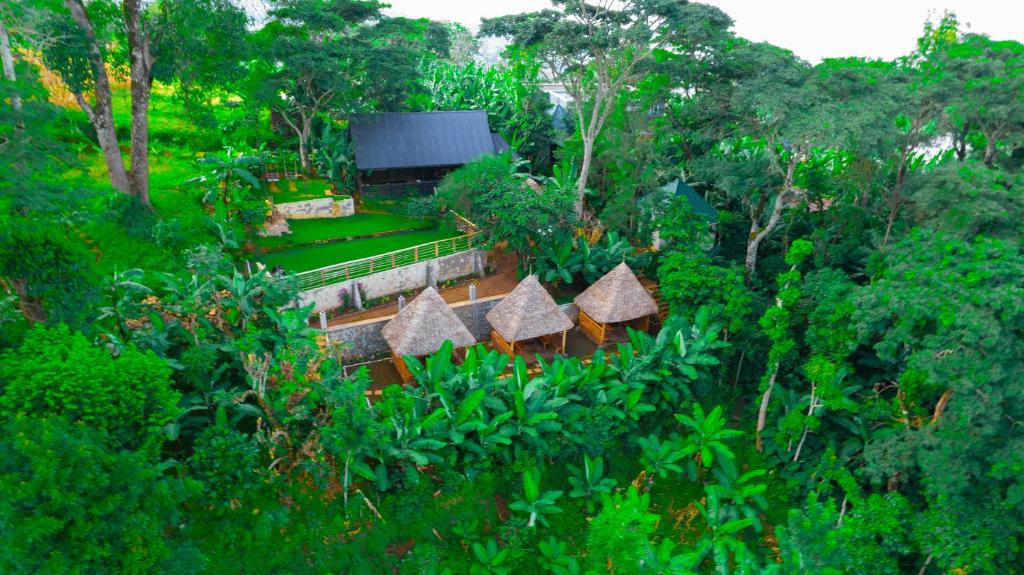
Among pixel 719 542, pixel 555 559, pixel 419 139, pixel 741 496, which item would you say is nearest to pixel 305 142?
pixel 419 139

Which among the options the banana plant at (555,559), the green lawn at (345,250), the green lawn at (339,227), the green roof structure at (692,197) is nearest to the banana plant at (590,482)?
the banana plant at (555,559)

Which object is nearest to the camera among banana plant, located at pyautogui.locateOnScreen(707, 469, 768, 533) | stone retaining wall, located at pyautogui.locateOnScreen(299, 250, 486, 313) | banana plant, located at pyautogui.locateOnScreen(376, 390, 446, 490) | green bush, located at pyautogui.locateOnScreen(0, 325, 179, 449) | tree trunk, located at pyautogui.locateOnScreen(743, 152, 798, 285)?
green bush, located at pyautogui.locateOnScreen(0, 325, 179, 449)

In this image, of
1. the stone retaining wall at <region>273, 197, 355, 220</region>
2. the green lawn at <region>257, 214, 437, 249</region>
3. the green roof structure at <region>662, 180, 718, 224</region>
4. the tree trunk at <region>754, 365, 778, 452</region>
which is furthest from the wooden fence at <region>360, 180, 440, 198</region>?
the tree trunk at <region>754, 365, 778, 452</region>

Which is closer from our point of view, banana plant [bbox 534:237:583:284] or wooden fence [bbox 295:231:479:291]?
wooden fence [bbox 295:231:479:291]

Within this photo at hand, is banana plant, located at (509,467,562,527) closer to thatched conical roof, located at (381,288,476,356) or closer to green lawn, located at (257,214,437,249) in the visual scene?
thatched conical roof, located at (381,288,476,356)

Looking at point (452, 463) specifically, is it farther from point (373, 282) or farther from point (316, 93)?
A: point (316, 93)

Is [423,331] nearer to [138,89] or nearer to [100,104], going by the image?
[138,89]
